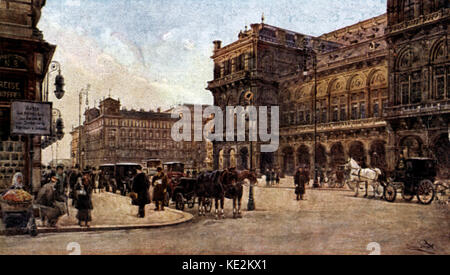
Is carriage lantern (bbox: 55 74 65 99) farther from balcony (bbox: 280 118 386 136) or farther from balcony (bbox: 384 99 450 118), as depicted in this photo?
balcony (bbox: 280 118 386 136)

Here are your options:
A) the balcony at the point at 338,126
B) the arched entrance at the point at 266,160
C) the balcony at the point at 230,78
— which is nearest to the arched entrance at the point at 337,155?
the balcony at the point at 338,126

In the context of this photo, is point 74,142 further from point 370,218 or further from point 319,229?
point 370,218

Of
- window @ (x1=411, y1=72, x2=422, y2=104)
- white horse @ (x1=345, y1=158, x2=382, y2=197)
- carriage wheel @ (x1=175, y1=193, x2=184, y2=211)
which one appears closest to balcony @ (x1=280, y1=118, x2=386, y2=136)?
window @ (x1=411, y1=72, x2=422, y2=104)

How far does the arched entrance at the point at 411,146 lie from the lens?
25.0 meters

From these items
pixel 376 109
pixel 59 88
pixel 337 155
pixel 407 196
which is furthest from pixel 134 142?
pixel 376 109

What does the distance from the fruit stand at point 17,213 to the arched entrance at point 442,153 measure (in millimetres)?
19613

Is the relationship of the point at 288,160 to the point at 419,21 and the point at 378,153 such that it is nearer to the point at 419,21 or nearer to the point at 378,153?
the point at 378,153

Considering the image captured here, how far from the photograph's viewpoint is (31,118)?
11.9 m

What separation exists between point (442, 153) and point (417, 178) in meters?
9.10

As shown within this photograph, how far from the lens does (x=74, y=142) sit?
14414 mm

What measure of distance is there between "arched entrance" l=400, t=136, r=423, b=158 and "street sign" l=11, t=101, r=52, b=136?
2188cm
